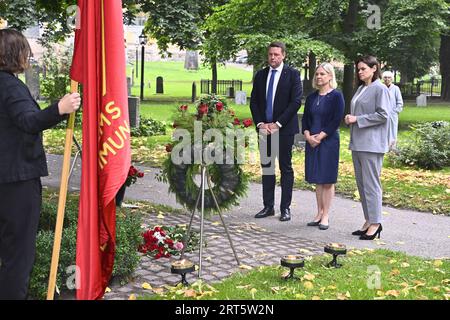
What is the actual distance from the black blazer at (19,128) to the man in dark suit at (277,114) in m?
4.27

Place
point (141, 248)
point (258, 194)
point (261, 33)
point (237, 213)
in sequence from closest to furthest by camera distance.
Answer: point (141, 248) < point (237, 213) < point (258, 194) < point (261, 33)

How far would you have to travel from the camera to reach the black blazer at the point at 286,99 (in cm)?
791

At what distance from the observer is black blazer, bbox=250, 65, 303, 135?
312 inches

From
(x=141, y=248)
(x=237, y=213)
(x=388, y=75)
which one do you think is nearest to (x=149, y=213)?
(x=237, y=213)

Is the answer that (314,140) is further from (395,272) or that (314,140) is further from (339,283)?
(339,283)

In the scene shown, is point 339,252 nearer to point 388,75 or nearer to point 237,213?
point 237,213

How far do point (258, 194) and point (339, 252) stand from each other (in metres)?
4.18

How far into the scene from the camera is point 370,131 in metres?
7.11

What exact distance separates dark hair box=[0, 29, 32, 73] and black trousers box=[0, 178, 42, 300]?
765mm

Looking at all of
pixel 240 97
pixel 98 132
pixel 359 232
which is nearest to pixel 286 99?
pixel 359 232

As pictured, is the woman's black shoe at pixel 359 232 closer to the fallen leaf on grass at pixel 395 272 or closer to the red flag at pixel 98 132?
the fallen leaf on grass at pixel 395 272

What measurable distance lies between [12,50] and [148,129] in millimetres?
13704

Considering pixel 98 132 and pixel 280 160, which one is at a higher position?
pixel 98 132
